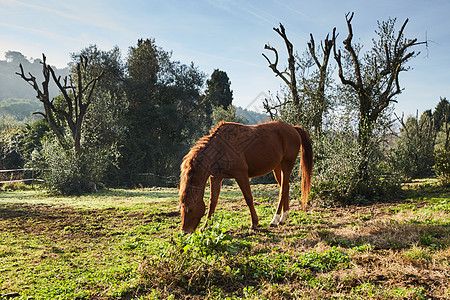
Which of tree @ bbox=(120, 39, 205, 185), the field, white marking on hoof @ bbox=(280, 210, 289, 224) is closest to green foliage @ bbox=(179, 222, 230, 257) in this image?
the field

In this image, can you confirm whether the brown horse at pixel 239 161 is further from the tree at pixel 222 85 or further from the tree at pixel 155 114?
the tree at pixel 222 85

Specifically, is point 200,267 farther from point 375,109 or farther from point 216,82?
point 216,82

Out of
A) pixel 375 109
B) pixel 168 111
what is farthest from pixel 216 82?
pixel 375 109

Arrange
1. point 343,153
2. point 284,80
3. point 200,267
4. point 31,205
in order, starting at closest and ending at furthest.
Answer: point 200,267 → point 343,153 → point 31,205 → point 284,80

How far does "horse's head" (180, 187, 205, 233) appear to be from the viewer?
4406 millimetres

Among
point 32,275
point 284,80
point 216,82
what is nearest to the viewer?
point 32,275

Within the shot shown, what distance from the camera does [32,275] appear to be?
11.9 feet

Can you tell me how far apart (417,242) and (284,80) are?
892cm

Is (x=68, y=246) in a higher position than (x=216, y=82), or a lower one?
lower

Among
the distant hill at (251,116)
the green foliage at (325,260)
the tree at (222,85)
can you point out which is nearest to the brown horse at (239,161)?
the green foliage at (325,260)

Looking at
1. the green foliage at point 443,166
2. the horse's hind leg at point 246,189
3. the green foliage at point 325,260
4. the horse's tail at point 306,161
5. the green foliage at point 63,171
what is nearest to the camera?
the green foliage at point 325,260

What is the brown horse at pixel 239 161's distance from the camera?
14.9 ft

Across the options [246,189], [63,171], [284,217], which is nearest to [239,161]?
[246,189]

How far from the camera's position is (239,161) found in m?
5.21
